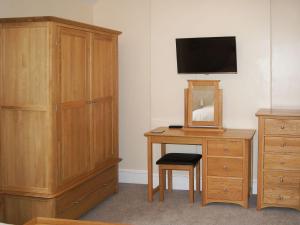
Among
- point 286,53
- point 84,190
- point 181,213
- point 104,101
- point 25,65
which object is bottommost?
point 181,213

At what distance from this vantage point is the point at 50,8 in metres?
4.57

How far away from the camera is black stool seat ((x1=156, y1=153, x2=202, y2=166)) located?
183 inches

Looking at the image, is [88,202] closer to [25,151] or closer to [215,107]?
[25,151]

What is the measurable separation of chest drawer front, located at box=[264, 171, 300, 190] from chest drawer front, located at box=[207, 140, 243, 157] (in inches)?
13.5

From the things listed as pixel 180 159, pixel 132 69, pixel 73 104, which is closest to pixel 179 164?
pixel 180 159

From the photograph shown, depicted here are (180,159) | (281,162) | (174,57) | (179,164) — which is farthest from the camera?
(174,57)

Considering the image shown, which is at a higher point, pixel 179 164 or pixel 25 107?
pixel 25 107

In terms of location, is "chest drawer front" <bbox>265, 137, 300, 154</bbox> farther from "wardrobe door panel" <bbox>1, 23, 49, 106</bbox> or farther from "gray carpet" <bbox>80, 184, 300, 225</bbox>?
"wardrobe door panel" <bbox>1, 23, 49, 106</bbox>

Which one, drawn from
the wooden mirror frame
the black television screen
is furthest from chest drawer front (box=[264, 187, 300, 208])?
the black television screen

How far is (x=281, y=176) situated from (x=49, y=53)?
8.08ft

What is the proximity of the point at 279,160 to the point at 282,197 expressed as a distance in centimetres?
36

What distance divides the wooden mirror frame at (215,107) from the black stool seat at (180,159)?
1.07ft

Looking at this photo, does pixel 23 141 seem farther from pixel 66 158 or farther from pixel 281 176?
pixel 281 176

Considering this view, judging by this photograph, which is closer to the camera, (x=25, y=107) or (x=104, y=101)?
(x=25, y=107)
